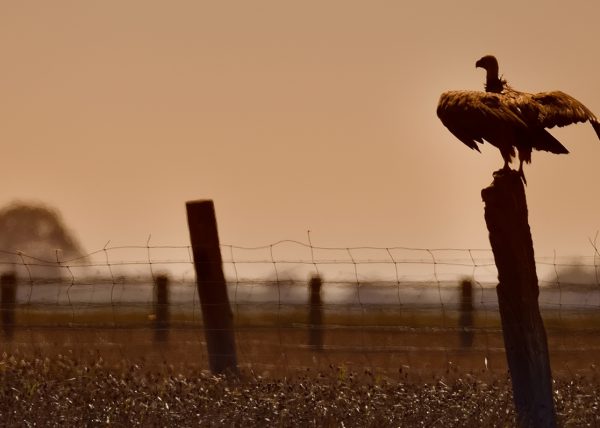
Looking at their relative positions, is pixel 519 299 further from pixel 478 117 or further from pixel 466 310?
pixel 466 310

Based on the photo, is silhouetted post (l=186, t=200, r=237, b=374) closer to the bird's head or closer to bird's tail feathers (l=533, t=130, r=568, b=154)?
the bird's head

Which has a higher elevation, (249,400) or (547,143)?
(547,143)

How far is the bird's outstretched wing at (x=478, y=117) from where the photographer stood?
446 inches

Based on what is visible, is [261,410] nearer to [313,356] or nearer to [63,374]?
[63,374]

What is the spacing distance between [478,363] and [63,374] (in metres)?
4.99

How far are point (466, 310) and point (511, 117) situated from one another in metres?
8.14

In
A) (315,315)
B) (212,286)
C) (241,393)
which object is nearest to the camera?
(241,393)

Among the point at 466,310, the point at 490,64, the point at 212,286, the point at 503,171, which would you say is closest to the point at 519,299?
the point at 503,171

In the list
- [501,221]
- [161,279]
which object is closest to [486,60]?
[501,221]

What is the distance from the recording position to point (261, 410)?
10.5 metres

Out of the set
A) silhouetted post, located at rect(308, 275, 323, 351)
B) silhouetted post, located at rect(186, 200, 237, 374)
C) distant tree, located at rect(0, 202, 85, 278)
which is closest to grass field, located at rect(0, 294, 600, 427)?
silhouetted post, located at rect(186, 200, 237, 374)

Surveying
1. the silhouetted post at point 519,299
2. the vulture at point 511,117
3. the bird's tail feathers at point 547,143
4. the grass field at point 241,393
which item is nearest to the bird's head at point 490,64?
the vulture at point 511,117

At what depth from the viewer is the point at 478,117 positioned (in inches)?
448

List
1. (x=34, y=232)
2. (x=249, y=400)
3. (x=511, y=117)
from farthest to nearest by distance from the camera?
(x=34, y=232), (x=511, y=117), (x=249, y=400)
